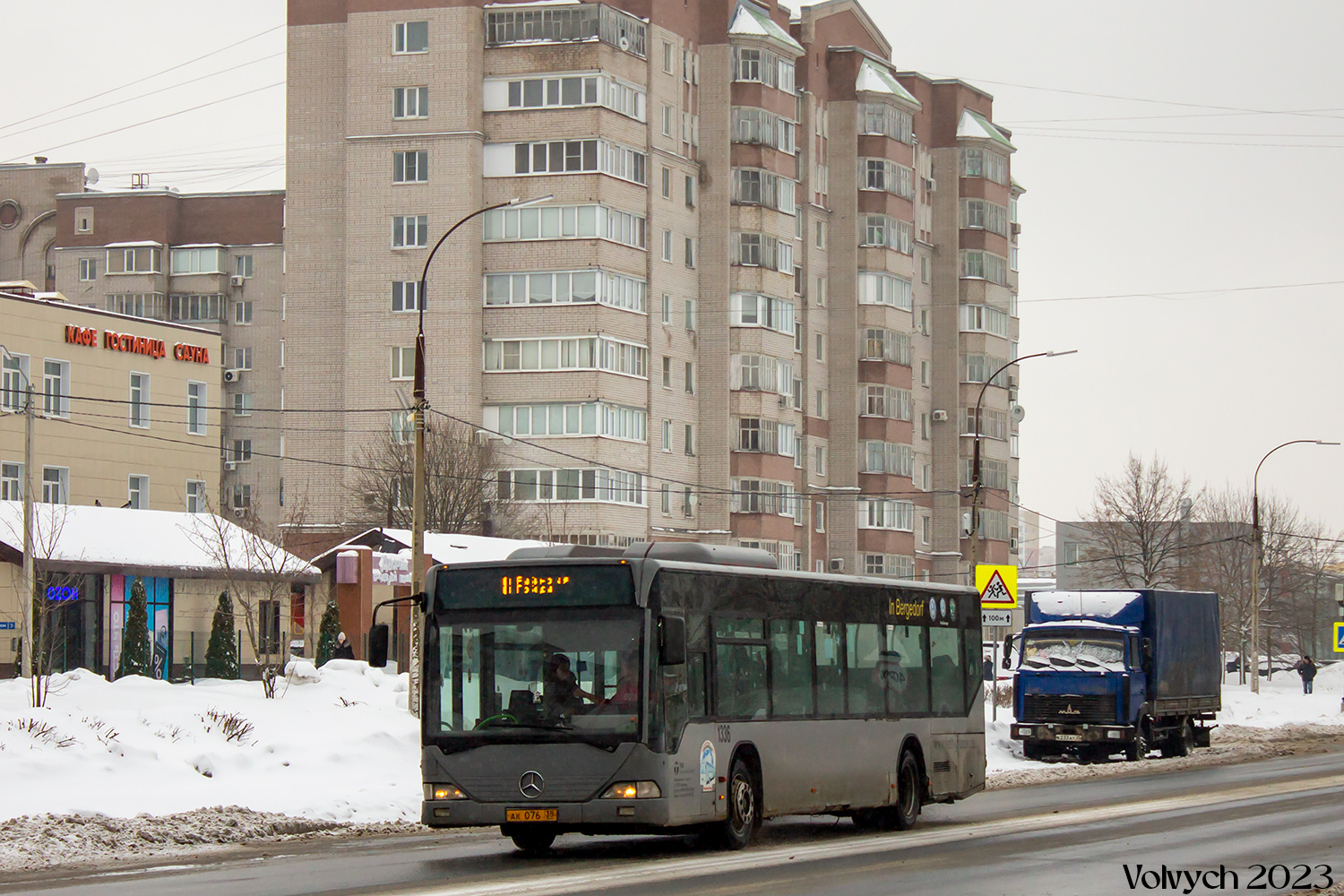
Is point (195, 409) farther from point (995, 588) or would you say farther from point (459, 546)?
point (995, 588)

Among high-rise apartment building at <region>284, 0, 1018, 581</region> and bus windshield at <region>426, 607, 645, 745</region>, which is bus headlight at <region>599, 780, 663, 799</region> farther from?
high-rise apartment building at <region>284, 0, 1018, 581</region>

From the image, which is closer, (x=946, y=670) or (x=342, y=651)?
(x=946, y=670)

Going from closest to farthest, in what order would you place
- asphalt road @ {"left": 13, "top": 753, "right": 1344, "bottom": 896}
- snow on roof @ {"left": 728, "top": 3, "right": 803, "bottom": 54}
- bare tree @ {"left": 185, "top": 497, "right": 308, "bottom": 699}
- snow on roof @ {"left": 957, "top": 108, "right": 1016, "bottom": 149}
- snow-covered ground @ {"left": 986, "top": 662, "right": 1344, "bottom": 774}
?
asphalt road @ {"left": 13, "top": 753, "right": 1344, "bottom": 896}
snow-covered ground @ {"left": 986, "top": 662, "right": 1344, "bottom": 774}
bare tree @ {"left": 185, "top": 497, "right": 308, "bottom": 699}
snow on roof @ {"left": 728, "top": 3, "right": 803, "bottom": 54}
snow on roof @ {"left": 957, "top": 108, "right": 1016, "bottom": 149}

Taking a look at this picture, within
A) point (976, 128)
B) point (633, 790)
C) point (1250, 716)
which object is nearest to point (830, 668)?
point (633, 790)

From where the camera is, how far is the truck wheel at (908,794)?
802 inches

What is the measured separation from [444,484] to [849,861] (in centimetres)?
4999

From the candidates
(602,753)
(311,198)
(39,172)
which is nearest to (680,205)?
(311,198)

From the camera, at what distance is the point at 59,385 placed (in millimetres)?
59719

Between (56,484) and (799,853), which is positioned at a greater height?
(56,484)

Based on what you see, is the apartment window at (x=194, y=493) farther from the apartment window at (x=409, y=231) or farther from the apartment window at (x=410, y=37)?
the apartment window at (x=410, y=37)

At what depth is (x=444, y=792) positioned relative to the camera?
16422 millimetres

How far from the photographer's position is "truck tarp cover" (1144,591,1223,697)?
35.9 meters

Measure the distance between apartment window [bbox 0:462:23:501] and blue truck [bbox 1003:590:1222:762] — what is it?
106 ft

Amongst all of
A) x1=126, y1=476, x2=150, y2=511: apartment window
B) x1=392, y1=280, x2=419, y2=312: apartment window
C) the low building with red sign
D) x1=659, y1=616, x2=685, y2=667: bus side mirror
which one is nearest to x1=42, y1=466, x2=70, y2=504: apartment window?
the low building with red sign
